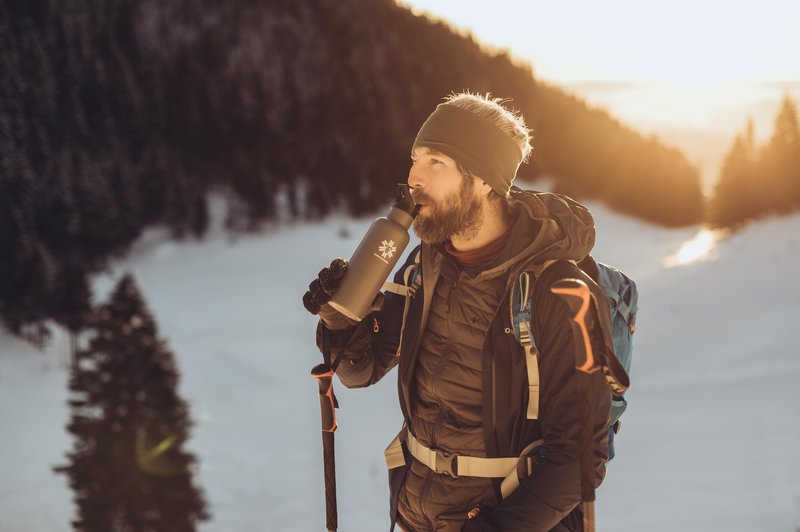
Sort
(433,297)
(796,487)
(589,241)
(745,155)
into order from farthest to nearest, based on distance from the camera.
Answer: (745,155)
(796,487)
(433,297)
(589,241)

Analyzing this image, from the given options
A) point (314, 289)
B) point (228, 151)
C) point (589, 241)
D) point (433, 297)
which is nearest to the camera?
point (589, 241)

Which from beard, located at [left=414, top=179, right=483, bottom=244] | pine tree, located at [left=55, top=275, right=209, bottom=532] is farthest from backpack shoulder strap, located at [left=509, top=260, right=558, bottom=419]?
pine tree, located at [left=55, top=275, right=209, bottom=532]

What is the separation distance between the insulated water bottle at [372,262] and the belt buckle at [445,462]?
82 centimetres

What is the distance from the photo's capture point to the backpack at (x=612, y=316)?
2961mm

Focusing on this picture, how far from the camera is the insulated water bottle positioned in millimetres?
3193

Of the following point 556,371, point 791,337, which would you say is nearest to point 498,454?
point 556,371

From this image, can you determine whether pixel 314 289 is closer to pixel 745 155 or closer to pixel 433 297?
pixel 433 297

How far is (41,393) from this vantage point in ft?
142

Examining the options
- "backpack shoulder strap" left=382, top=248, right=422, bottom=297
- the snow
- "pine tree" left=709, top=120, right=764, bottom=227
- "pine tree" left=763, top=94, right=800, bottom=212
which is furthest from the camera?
"pine tree" left=709, top=120, right=764, bottom=227

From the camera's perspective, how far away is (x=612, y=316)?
314 centimetres

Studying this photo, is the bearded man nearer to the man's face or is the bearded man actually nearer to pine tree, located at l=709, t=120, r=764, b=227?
the man's face

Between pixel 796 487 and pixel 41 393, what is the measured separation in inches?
1702

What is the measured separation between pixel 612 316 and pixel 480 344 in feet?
2.09

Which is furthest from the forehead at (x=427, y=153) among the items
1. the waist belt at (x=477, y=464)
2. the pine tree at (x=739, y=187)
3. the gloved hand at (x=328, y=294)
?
the pine tree at (x=739, y=187)
